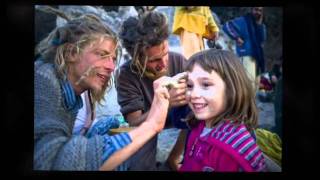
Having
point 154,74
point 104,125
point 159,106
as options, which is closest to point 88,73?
point 104,125

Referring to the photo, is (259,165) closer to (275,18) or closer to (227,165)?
(227,165)

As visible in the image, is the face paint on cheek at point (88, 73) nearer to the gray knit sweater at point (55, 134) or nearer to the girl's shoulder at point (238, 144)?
the gray knit sweater at point (55, 134)

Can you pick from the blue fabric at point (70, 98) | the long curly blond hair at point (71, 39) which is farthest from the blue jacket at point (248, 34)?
the blue fabric at point (70, 98)

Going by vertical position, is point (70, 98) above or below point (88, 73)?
below

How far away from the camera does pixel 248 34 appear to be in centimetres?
638

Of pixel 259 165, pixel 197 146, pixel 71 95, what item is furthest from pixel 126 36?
pixel 259 165

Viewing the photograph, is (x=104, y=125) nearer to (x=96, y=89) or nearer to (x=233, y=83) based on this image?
(x=96, y=89)

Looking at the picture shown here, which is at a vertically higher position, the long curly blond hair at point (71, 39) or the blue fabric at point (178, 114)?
the long curly blond hair at point (71, 39)

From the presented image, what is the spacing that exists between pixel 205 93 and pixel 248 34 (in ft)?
2.25

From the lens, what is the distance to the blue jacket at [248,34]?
6.35m

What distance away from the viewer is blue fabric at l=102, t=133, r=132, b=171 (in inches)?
248

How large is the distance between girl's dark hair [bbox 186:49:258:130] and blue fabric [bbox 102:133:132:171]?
63 centimetres
